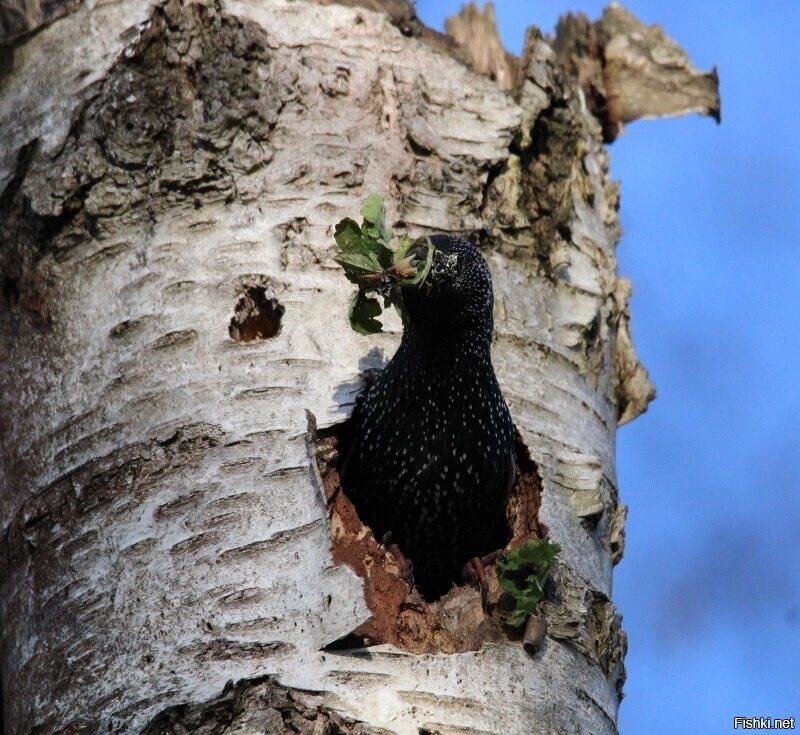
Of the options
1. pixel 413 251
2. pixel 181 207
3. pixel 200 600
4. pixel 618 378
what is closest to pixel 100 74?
pixel 181 207

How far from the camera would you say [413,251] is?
Answer: 4551 millimetres

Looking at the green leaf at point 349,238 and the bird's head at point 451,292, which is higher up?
the bird's head at point 451,292

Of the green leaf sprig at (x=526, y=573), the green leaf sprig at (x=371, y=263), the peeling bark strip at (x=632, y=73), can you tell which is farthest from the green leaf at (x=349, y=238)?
the peeling bark strip at (x=632, y=73)

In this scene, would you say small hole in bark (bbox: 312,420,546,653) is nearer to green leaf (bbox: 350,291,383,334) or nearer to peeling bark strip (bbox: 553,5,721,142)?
green leaf (bbox: 350,291,383,334)

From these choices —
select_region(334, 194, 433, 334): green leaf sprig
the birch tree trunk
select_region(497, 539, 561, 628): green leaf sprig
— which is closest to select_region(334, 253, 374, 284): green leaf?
select_region(334, 194, 433, 334): green leaf sprig

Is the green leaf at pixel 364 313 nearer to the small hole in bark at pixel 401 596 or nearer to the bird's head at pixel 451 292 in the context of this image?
the bird's head at pixel 451 292

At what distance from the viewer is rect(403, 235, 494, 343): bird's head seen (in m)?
Answer: 4.60

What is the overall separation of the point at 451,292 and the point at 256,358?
2.80 feet

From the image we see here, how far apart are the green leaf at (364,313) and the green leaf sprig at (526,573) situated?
3.04 feet

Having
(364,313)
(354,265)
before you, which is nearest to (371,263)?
(354,265)

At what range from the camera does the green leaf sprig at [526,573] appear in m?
3.99

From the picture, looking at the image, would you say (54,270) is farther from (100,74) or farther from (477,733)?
(477,733)

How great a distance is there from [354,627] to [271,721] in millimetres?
377

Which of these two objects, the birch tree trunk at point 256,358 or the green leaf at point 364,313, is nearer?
the birch tree trunk at point 256,358
